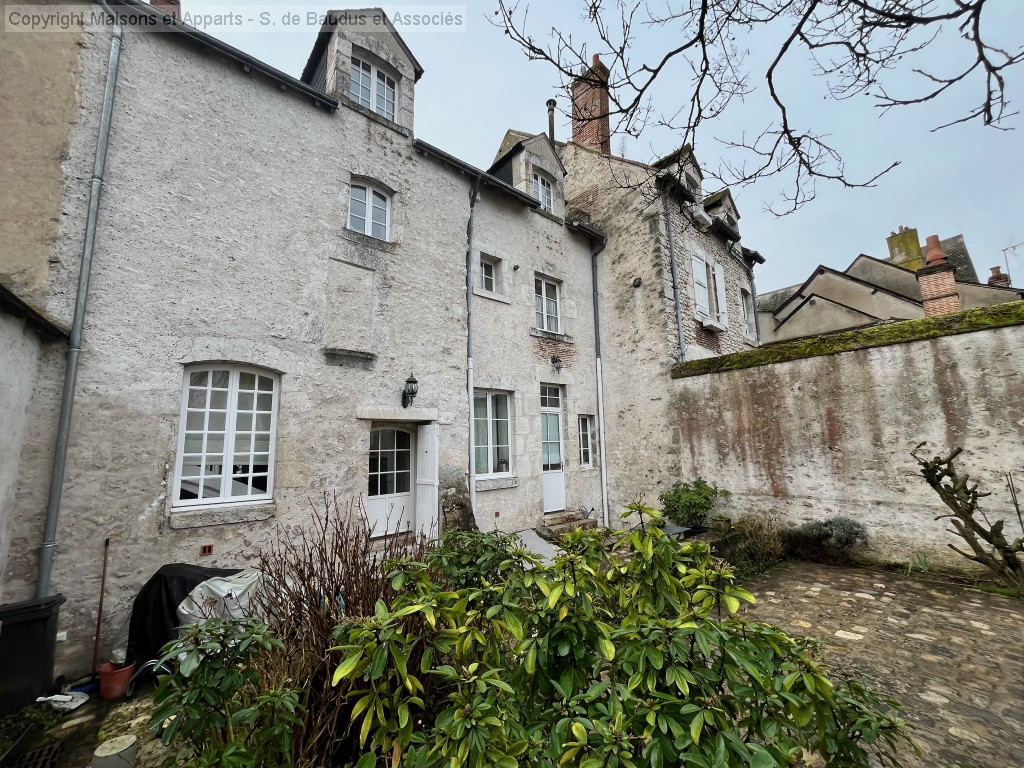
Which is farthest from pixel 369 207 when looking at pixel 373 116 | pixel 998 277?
pixel 998 277

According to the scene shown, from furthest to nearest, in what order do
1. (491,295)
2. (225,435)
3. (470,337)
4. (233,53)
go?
Answer: (491,295)
(470,337)
(233,53)
(225,435)

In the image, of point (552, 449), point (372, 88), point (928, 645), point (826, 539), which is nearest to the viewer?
point (928, 645)

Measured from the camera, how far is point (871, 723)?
146 cm

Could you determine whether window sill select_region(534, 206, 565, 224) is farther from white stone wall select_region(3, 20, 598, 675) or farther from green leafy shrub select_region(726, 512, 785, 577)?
green leafy shrub select_region(726, 512, 785, 577)

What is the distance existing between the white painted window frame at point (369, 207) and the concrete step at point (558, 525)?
5.70m

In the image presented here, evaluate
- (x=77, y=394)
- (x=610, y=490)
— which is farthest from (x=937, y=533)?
(x=77, y=394)

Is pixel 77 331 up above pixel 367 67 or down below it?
below

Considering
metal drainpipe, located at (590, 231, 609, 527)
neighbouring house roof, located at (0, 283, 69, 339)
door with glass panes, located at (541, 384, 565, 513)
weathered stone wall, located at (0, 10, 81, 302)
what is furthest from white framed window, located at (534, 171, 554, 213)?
neighbouring house roof, located at (0, 283, 69, 339)

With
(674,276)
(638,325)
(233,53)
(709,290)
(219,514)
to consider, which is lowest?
(219,514)

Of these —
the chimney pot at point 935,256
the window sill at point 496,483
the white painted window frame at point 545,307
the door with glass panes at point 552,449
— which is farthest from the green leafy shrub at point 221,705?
the chimney pot at point 935,256

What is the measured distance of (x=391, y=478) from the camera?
659cm

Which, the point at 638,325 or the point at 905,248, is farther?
the point at 905,248

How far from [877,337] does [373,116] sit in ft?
27.7

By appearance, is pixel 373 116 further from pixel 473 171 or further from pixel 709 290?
pixel 709 290
